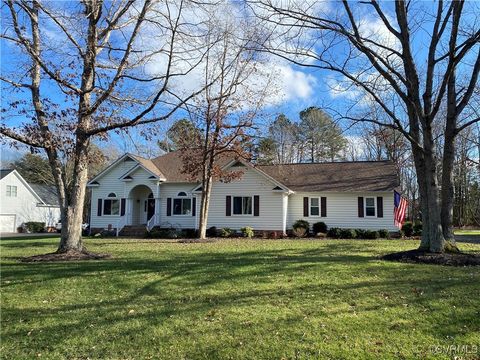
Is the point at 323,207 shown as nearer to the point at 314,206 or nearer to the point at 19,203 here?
the point at 314,206

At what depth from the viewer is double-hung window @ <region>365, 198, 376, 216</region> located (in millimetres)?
25625

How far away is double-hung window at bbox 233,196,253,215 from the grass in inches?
646

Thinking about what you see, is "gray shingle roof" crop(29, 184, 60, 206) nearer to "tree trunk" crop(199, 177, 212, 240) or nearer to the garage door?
the garage door

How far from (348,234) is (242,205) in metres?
7.33

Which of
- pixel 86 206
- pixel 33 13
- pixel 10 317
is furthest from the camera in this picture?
pixel 86 206

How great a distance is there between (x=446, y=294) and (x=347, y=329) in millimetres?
2847

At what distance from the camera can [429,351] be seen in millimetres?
4840

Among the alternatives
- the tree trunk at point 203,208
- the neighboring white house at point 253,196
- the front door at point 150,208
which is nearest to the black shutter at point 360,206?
the neighboring white house at point 253,196

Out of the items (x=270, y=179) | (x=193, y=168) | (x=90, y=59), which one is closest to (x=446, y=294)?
(x=90, y=59)

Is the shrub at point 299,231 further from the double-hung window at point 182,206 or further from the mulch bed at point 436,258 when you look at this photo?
the mulch bed at point 436,258

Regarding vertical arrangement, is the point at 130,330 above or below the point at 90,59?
below

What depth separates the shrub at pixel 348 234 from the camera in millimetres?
23984

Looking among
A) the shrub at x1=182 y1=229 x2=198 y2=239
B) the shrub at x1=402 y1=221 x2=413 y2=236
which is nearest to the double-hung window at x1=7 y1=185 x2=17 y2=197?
the shrub at x1=182 y1=229 x2=198 y2=239

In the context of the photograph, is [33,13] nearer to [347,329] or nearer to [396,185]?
[347,329]
